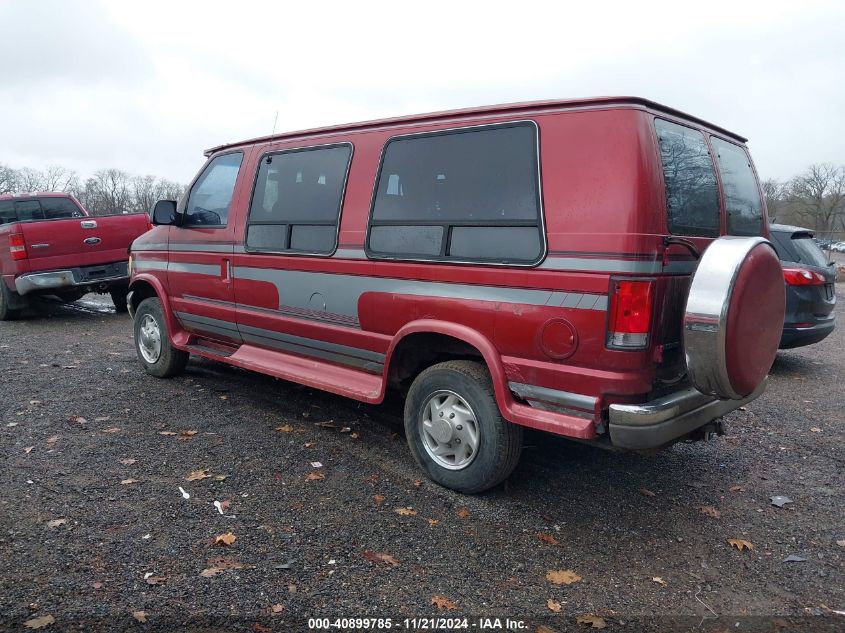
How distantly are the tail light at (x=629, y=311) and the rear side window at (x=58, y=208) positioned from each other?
11.5 meters

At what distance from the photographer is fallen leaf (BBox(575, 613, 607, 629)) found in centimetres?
271

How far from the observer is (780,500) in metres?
3.94

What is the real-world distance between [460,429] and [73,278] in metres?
8.01

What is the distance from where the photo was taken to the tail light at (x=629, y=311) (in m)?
3.12

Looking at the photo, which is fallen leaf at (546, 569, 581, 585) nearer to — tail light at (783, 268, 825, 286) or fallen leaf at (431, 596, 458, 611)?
fallen leaf at (431, 596, 458, 611)

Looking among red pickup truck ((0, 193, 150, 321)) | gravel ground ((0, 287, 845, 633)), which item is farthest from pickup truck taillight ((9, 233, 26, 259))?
gravel ground ((0, 287, 845, 633))

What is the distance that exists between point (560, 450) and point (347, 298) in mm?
1902

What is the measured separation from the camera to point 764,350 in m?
3.41

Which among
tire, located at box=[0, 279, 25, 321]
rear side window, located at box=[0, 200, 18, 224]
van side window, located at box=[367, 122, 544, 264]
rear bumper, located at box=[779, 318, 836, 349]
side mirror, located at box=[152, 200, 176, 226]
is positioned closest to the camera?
van side window, located at box=[367, 122, 544, 264]

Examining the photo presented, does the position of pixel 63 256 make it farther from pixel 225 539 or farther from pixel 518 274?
pixel 518 274

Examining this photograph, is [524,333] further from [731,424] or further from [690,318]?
[731,424]

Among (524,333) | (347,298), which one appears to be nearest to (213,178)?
(347,298)

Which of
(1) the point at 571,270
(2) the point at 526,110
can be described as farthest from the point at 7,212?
(1) the point at 571,270

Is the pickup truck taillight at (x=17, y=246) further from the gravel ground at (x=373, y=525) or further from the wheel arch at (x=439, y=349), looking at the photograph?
the wheel arch at (x=439, y=349)
